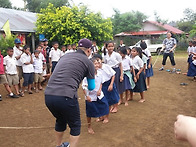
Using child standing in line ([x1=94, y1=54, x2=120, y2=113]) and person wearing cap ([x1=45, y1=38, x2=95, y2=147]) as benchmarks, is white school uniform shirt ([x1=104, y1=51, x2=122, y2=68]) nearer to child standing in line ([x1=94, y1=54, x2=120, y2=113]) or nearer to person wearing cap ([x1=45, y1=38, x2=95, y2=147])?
child standing in line ([x1=94, y1=54, x2=120, y2=113])

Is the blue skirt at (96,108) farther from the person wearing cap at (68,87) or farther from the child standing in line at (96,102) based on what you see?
the person wearing cap at (68,87)

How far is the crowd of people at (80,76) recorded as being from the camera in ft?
8.86

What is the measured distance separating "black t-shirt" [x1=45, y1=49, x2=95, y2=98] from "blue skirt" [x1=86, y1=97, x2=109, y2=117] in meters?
1.27

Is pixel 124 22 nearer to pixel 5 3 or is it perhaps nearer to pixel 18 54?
pixel 5 3

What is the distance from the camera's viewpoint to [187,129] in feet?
3.03

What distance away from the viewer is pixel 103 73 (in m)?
4.39

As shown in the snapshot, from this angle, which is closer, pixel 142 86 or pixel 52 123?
pixel 52 123

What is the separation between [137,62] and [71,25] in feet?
19.5

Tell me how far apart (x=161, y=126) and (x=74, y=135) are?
2.07 meters

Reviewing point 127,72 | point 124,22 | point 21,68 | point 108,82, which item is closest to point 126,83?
point 127,72

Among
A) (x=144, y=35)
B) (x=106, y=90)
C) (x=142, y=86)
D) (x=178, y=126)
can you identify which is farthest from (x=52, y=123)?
(x=144, y=35)

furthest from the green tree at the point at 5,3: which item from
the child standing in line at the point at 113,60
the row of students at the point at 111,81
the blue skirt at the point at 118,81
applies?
the blue skirt at the point at 118,81

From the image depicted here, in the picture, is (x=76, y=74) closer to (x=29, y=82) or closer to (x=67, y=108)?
(x=67, y=108)

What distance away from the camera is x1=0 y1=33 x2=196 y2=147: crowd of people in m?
2.70
